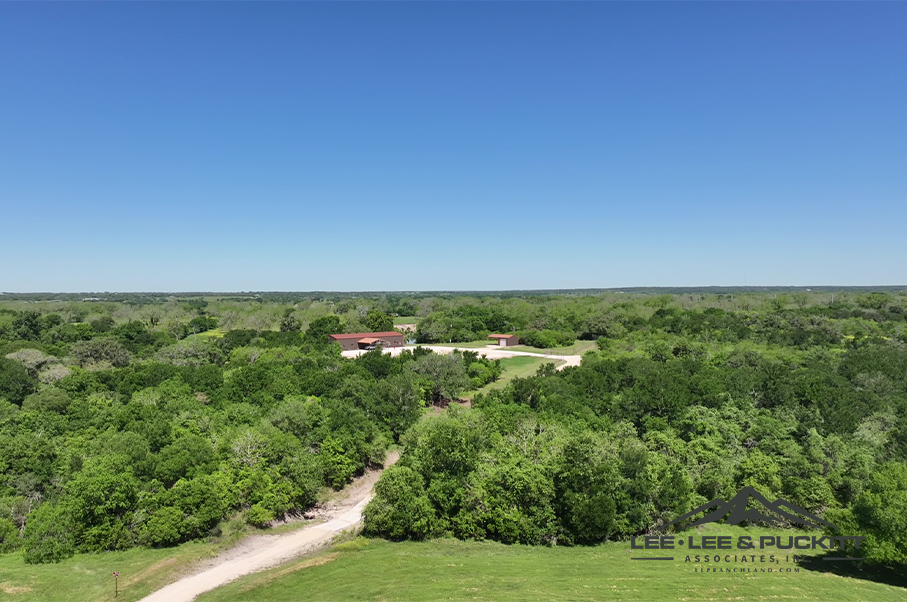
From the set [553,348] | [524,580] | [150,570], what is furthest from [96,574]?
[553,348]

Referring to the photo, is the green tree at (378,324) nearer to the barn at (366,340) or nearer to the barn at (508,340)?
the barn at (366,340)

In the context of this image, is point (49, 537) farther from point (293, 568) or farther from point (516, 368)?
point (516, 368)

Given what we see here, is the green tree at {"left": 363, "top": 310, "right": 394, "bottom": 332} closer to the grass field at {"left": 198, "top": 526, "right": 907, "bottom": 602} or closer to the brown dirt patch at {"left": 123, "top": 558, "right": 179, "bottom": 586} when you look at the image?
the brown dirt patch at {"left": 123, "top": 558, "right": 179, "bottom": 586}

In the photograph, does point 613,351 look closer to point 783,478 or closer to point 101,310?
point 783,478

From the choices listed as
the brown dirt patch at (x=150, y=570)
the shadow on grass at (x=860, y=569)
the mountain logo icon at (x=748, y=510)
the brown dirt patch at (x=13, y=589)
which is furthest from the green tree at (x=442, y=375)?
the brown dirt patch at (x=13, y=589)

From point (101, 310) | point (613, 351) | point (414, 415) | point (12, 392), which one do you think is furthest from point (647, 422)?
point (101, 310)
